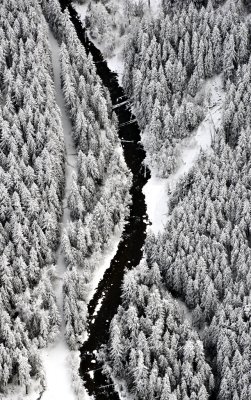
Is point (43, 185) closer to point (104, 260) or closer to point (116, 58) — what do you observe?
point (104, 260)

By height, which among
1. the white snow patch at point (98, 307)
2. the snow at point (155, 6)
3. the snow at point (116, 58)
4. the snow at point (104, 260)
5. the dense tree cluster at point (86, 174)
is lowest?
the white snow patch at point (98, 307)

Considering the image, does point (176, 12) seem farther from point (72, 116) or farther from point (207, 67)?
point (72, 116)

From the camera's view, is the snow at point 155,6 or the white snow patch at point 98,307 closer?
the white snow patch at point 98,307

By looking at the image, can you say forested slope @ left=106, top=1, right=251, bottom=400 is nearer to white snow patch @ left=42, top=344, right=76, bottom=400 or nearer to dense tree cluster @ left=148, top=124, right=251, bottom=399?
dense tree cluster @ left=148, top=124, right=251, bottom=399

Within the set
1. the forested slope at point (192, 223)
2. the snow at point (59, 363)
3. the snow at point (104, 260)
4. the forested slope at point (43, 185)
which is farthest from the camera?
the snow at point (104, 260)

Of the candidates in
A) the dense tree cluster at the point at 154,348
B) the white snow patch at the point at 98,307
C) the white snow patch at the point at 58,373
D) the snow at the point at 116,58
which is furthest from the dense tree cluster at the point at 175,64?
the white snow patch at the point at 58,373

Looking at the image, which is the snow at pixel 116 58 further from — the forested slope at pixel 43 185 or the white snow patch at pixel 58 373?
the white snow patch at pixel 58 373

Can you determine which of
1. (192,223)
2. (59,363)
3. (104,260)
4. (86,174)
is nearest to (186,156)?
(86,174)
